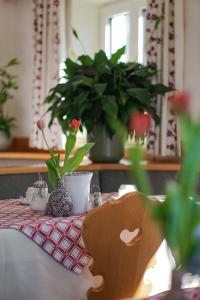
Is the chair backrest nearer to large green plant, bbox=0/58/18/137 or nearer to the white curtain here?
the white curtain

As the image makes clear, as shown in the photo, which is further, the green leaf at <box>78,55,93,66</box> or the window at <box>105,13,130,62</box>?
the window at <box>105,13,130,62</box>

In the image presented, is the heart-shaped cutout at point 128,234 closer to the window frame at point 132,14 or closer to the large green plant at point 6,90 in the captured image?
→ the window frame at point 132,14

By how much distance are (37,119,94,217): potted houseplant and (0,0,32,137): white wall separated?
3006 millimetres

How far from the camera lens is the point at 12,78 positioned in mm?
4473

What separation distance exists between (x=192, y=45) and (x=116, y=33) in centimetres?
109

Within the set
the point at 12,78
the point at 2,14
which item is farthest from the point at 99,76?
the point at 2,14

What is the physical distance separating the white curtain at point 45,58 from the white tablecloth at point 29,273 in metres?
2.50

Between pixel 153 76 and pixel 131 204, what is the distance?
2.02 meters

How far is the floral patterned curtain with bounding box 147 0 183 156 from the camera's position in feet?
9.71

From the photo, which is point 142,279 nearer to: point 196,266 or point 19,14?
point 196,266

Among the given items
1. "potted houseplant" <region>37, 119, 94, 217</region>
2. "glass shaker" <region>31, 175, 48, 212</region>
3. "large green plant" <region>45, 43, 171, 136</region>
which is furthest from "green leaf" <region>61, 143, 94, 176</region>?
"large green plant" <region>45, 43, 171, 136</region>

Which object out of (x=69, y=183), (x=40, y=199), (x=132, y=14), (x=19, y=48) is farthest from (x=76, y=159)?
(x=19, y=48)

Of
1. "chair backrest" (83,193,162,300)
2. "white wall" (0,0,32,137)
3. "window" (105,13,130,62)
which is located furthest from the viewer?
"white wall" (0,0,32,137)

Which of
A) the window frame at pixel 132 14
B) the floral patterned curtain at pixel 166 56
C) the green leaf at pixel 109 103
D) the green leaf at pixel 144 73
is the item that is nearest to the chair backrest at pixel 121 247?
the green leaf at pixel 109 103
